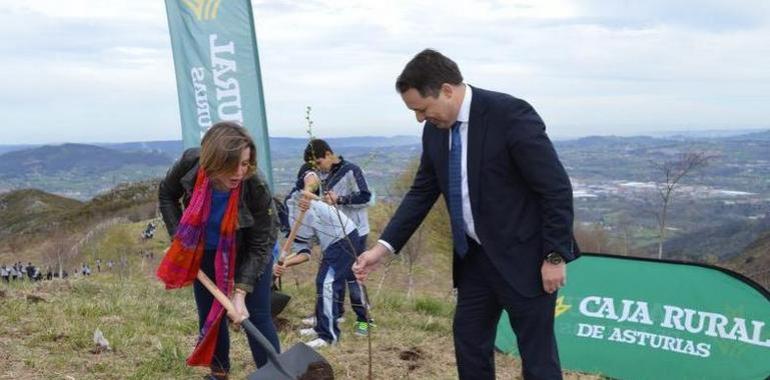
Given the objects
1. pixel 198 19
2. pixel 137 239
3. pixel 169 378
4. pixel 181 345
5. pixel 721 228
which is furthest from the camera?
pixel 137 239

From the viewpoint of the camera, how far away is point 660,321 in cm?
471

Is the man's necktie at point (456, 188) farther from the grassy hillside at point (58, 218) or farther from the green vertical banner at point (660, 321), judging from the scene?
the grassy hillside at point (58, 218)

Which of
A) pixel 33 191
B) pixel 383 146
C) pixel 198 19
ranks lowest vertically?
pixel 33 191

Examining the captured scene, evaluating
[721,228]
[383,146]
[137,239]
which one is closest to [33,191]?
[137,239]

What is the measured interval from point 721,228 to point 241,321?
11289 mm

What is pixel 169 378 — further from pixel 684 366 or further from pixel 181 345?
pixel 684 366

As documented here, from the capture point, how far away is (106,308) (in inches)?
232

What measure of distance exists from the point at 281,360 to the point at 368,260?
71 centimetres

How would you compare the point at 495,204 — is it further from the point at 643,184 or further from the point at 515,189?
the point at 643,184

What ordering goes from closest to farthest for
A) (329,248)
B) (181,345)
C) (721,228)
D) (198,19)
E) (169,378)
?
(169,378), (181,345), (329,248), (198,19), (721,228)

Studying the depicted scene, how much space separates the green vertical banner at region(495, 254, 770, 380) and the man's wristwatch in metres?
2.39

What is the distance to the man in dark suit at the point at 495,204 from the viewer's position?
261 cm

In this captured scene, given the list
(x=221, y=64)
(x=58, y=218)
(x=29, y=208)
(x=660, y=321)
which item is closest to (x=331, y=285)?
(x=660, y=321)

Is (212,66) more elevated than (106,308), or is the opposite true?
(212,66)
